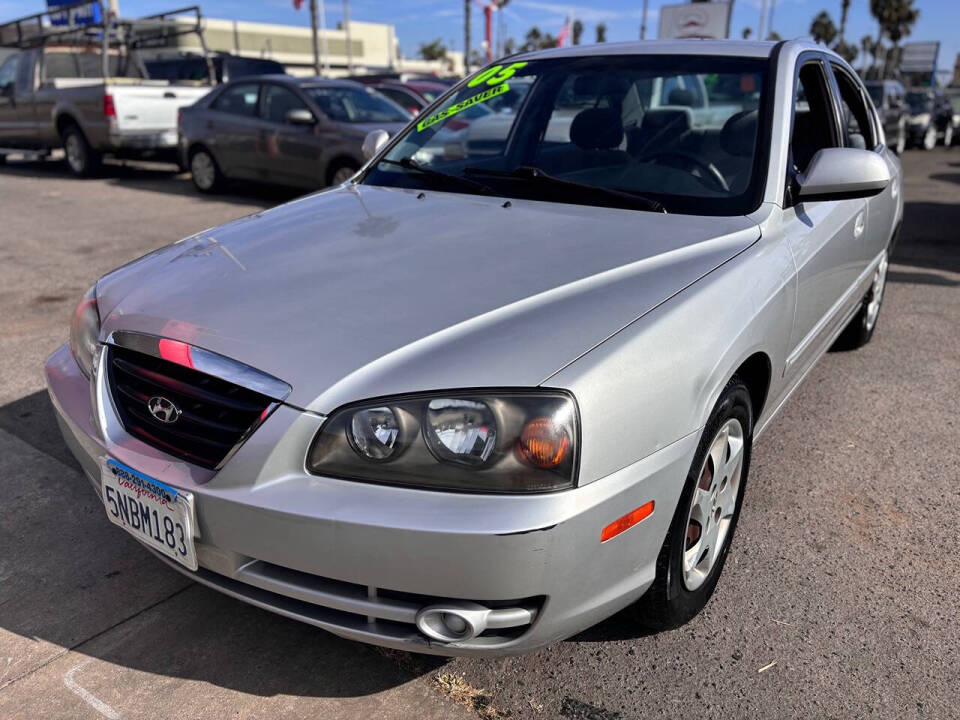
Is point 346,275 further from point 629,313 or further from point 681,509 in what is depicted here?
point 681,509

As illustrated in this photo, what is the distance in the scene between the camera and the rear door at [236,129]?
32.9 ft

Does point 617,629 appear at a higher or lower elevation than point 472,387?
lower

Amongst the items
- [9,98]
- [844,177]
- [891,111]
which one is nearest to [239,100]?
[9,98]

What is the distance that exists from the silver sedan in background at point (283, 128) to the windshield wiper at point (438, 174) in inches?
222

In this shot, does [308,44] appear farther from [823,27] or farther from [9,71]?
[9,71]

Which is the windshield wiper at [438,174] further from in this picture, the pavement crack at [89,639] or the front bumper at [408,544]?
the pavement crack at [89,639]

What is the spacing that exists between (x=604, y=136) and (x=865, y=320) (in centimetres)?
233

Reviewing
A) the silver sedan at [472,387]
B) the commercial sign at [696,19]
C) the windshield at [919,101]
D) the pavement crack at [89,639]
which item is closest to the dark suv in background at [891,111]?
the windshield at [919,101]

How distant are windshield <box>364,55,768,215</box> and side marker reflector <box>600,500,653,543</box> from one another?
3.84ft

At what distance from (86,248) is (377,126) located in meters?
3.55

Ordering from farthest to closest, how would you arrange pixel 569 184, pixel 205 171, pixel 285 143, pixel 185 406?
pixel 205 171 → pixel 285 143 → pixel 569 184 → pixel 185 406

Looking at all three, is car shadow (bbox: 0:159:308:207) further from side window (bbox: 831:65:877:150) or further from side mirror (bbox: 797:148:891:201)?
side mirror (bbox: 797:148:891:201)

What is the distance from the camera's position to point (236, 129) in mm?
10133

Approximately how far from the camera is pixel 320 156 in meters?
9.24
